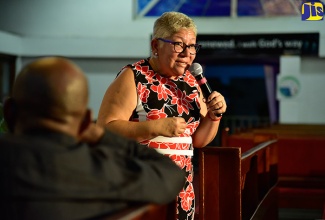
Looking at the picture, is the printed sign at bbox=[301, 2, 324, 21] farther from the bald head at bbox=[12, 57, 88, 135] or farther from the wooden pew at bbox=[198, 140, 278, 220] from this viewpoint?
the bald head at bbox=[12, 57, 88, 135]

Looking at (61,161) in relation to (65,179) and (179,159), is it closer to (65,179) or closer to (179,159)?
(65,179)

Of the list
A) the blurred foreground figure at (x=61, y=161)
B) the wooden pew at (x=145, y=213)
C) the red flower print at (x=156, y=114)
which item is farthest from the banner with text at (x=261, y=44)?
the blurred foreground figure at (x=61, y=161)

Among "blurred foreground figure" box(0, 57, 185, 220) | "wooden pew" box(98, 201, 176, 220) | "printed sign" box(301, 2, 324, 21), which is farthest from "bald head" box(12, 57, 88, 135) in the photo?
"printed sign" box(301, 2, 324, 21)

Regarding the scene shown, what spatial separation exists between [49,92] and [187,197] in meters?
1.17

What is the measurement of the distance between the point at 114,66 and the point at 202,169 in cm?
1037

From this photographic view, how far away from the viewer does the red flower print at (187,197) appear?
2.34 meters

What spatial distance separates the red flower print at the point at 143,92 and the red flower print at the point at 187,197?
35 centimetres

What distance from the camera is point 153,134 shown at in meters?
2.19

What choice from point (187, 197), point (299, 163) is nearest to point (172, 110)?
point (187, 197)

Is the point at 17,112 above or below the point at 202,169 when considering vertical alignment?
above

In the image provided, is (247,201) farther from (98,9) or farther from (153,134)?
(98,9)

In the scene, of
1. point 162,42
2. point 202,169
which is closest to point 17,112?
point 162,42

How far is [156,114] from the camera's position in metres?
2.32

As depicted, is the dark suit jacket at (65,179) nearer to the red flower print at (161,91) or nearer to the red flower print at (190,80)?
the red flower print at (161,91)
